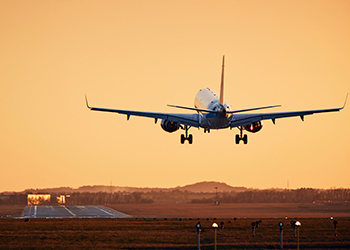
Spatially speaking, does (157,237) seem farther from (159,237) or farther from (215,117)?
(215,117)

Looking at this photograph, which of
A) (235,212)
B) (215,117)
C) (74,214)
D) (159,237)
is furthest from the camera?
(235,212)

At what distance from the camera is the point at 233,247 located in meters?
55.4

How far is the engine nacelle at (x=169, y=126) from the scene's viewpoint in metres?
79.7

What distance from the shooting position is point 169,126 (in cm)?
7969

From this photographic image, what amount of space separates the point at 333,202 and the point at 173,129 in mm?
115585

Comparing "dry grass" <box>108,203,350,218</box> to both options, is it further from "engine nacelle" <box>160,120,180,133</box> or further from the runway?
"engine nacelle" <box>160,120,180,133</box>

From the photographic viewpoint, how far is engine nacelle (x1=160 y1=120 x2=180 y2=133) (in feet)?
261

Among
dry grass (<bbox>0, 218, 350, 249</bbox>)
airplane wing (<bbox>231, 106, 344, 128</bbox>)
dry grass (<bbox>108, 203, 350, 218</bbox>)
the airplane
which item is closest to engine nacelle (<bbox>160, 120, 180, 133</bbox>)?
the airplane

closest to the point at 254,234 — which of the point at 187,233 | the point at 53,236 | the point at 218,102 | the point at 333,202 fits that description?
the point at 187,233

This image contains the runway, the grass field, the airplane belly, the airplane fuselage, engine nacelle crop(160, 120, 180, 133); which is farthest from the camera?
the runway

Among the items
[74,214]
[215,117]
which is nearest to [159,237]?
[215,117]

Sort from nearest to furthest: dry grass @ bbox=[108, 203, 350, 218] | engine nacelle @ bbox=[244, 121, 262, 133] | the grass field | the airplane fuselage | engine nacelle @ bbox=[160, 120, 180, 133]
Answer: the grass field < the airplane fuselage < engine nacelle @ bbox=[244, 121, 262, 133] < engine nacelle @ bbox=[160, 120, 180, 133] < dry grass @ bbox=[108, 203, 350, 218]

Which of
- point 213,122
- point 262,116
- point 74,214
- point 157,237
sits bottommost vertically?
point 157,237

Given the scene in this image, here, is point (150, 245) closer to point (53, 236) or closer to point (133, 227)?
point (53, 236)
